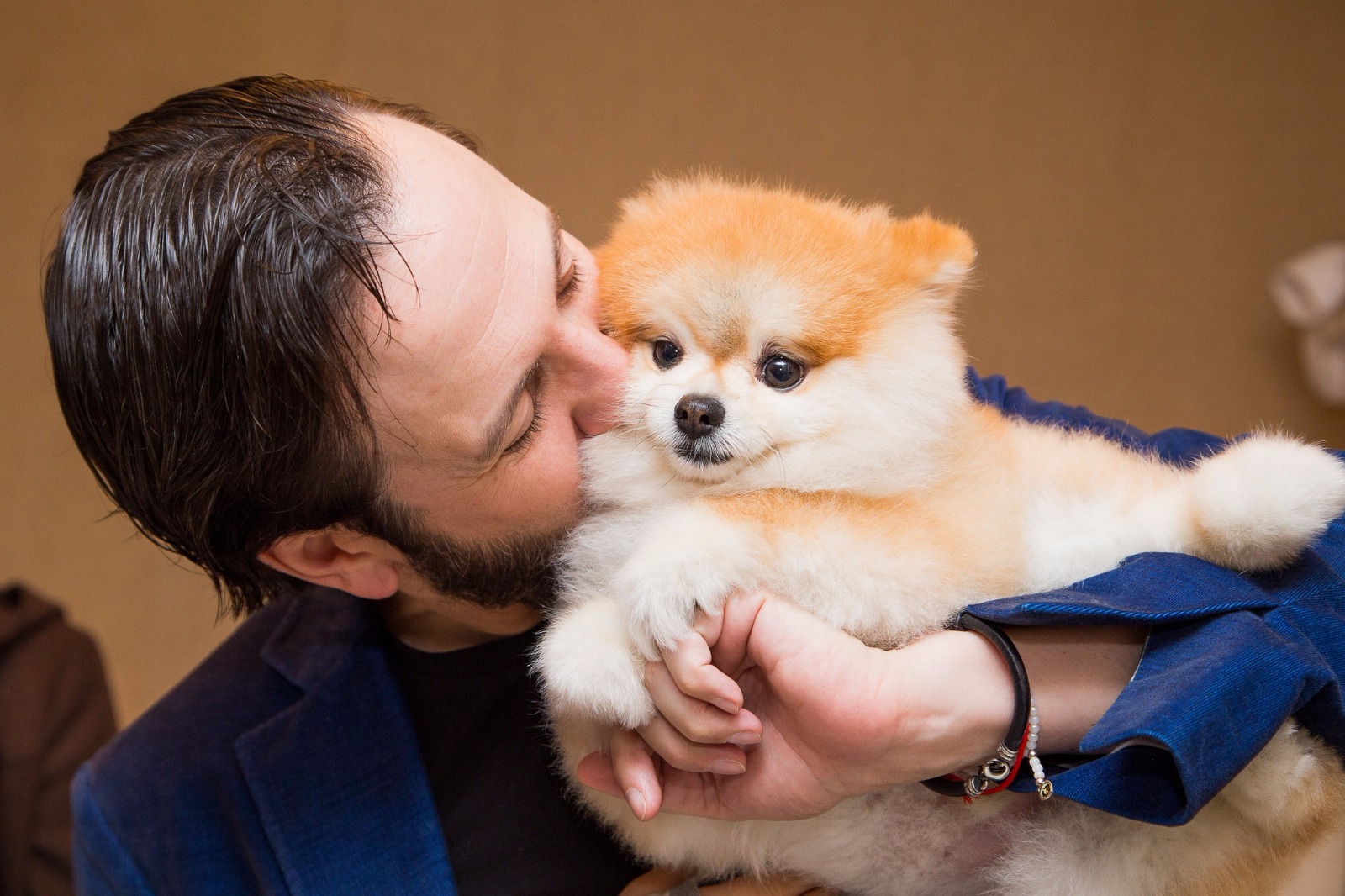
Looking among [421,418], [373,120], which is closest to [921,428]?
[421,418]

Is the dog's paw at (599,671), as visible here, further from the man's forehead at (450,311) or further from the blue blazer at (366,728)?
the blue blazer at (366,728)

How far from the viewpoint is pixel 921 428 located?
1.26 m

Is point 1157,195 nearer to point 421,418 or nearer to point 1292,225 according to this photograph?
point 1292,225

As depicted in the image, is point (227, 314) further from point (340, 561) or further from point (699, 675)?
point (699, 675)

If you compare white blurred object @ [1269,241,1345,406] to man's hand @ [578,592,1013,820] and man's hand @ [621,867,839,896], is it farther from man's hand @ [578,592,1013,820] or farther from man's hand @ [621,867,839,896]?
man's hand @ [621,867,839,896]

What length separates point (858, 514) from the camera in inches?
45.8

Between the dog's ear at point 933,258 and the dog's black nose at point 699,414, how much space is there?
343mm

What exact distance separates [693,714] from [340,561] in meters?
0.70

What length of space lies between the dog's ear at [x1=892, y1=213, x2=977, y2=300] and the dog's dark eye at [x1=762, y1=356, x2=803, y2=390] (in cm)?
21

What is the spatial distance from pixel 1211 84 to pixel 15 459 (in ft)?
15.8

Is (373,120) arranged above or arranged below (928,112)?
below

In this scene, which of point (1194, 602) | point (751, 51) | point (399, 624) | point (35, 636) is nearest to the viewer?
point (1194, 602)

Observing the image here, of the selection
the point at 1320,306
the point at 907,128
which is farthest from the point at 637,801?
the point at 1320,306

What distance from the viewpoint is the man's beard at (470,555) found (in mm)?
1372
